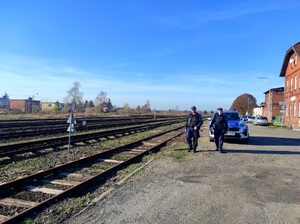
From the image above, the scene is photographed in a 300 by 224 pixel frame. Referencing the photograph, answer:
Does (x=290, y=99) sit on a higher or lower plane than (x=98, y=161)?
higher

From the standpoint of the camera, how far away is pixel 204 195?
5.91 meters

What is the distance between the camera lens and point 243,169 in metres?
8.59

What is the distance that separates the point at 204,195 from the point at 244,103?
11112cm

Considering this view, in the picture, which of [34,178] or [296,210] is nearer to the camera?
[296,210]

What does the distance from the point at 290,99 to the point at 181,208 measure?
141 feet

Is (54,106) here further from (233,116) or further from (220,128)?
(220,128)

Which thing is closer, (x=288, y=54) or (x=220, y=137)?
(x=220, y=137)

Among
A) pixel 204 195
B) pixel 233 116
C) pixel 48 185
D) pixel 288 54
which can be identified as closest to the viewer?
pixel 204 195

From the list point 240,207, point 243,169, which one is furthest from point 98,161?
point 240,207

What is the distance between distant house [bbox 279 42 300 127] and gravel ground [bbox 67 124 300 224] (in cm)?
3375

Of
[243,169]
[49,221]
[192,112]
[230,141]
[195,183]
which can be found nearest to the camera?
[49,221]

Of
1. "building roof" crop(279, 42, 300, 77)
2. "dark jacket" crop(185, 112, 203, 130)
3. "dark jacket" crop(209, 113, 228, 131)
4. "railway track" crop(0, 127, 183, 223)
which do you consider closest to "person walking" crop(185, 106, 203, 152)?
"dark jacket" crop(185, 112, 203, 130)

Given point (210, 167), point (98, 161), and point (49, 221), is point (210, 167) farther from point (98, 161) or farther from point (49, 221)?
point (49, 221)

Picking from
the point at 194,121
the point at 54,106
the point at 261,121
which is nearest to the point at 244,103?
the point at 261,121
